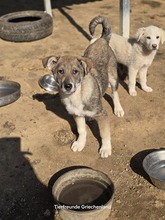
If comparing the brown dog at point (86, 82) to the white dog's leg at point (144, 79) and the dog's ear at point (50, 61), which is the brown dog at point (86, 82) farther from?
the white dog's leg at point (144, 79)

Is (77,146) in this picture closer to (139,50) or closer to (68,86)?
(68,86)

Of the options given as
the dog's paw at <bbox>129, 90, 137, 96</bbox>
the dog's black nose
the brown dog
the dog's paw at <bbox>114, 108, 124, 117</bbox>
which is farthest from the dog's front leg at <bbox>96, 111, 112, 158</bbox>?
the dog's paw at <bbox>129, 90, 137, 96</bbox>

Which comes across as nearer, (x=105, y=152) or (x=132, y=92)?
(x=105, y=152)

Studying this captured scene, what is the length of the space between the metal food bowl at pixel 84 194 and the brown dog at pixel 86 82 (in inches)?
32.1

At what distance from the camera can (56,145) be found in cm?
534

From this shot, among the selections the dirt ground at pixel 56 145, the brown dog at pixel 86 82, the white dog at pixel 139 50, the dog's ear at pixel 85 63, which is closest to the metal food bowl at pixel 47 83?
the dirt ground at pixel 56 145

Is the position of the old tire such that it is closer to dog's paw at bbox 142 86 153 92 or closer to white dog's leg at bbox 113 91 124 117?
dog's paw at bbox 142 86 153 92

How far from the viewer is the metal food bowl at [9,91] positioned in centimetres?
627

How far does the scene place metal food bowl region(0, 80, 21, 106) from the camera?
6.27 m

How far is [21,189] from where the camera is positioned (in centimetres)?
455

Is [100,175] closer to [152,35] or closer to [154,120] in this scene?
[154,120]

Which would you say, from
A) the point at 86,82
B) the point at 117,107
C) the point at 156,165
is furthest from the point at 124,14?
the point at 156,165

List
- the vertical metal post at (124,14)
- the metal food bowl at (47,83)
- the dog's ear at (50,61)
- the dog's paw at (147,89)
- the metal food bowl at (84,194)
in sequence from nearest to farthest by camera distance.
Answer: the metal food bowl at (84,194) → the dog's ear at (50,61) → the dog's paw at (147,89) → the metal food bowl at (47,83) → the vertical metal post at (124,14)

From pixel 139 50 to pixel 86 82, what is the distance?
6.80 ft
